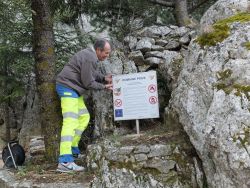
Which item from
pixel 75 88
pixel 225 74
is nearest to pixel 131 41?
pixel 75 88

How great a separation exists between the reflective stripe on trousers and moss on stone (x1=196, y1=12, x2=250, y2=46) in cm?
231

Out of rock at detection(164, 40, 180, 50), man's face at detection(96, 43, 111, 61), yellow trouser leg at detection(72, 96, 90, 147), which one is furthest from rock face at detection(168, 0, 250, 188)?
rock at detection(164, 40, 180, 50)

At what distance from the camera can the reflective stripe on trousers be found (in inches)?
247

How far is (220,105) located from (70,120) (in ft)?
8.35

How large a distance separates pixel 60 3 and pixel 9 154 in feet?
12.6

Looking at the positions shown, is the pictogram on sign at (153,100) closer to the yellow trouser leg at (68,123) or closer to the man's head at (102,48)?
the man's head at (102,48)

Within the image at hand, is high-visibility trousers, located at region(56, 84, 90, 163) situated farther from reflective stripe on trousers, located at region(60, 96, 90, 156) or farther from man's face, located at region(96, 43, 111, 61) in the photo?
man's face, located at region(96, 43, 111, 61)

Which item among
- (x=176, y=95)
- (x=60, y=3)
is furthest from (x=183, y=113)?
(x=60, y=3)

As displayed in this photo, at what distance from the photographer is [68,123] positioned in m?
6.36

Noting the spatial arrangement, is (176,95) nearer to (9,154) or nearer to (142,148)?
(142,148)

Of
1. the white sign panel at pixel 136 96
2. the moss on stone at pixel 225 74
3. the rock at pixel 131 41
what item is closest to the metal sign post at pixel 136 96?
the white sign panel at pixel 136 96

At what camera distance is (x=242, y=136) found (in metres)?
4.77

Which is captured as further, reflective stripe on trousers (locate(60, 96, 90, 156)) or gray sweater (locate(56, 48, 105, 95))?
gray sweater (locate(56, 48, 105, 95))

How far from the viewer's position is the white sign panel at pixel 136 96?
6.87 metres
